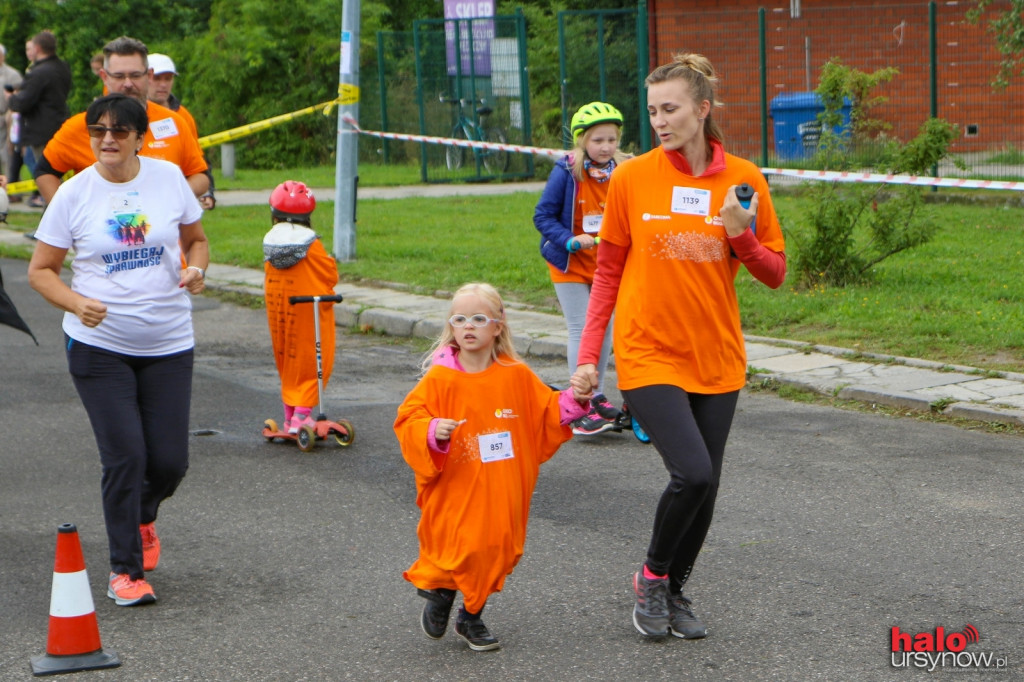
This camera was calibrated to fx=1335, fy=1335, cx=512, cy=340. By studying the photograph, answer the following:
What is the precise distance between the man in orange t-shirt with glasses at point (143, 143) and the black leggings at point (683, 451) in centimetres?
304

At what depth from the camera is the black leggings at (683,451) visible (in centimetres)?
426

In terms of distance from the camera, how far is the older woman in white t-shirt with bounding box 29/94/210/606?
485 centimetres

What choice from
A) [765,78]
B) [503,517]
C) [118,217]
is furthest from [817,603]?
[765,78]

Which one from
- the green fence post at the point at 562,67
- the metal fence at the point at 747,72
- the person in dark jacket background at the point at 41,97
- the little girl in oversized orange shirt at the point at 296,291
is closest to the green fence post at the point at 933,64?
the metal fence at the point at 747,72

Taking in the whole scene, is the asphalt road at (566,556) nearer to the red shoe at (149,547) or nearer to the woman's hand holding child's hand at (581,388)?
the red shoe at (149,547)

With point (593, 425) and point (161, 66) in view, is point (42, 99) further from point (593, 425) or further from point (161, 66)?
point (593, 425)

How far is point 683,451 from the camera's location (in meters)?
4.25

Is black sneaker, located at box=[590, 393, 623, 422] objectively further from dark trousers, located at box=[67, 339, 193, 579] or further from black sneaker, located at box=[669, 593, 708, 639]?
dark trousers, located at box=[67, 339, 193, 579]

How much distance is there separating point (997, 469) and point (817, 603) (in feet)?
7.22

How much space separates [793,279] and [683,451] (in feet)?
24.5

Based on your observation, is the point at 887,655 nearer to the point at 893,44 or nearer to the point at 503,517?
the point at 503,517

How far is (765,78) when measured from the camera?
1792cm

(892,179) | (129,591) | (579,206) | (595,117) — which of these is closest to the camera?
(129,591)

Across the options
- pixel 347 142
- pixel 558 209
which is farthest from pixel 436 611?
pixel 347 142
